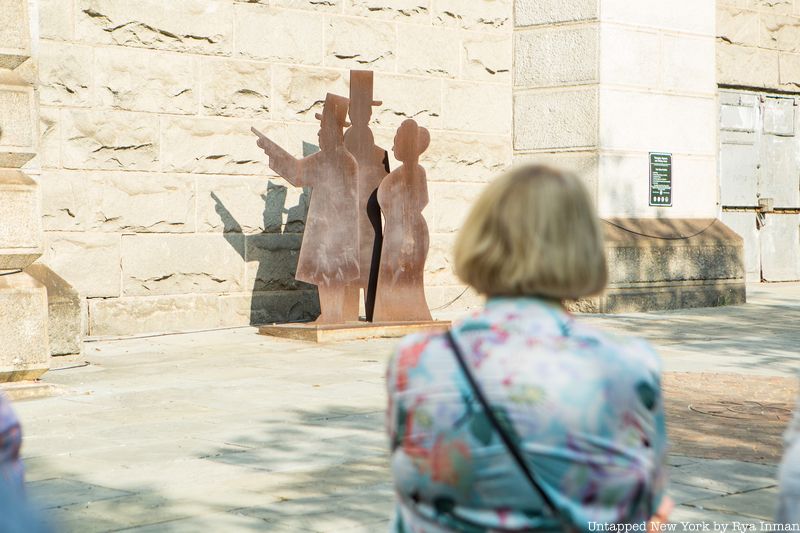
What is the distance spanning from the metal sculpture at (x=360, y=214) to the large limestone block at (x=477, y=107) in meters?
2.35

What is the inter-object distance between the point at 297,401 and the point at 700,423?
7.67ft

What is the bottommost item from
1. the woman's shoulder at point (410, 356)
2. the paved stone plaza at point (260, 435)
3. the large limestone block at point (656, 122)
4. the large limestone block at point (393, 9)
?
the paved stone plaza at point (260, 435)

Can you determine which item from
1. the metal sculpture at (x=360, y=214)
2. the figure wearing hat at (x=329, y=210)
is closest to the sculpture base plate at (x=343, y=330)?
the metal sculpture at (x=360, y=214)

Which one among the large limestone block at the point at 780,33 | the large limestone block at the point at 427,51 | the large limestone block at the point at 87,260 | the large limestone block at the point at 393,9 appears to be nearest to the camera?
the large limestone block at the point at 87,260

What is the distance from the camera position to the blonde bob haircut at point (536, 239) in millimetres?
2283

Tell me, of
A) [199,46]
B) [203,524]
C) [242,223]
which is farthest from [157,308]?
[203,524]

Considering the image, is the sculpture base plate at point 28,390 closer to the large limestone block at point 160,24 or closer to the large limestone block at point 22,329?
the large limestone block at point 22,329

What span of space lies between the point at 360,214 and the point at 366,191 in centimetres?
21

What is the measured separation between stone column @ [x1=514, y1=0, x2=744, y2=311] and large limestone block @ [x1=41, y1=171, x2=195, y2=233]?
13.9 ft

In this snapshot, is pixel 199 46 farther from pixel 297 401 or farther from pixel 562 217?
pixel 562 217

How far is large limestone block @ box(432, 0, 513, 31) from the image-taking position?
13.6 metres

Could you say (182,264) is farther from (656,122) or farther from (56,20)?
(656,122)

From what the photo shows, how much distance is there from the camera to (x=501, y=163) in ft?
46.3

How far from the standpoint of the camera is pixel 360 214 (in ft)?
37.4
